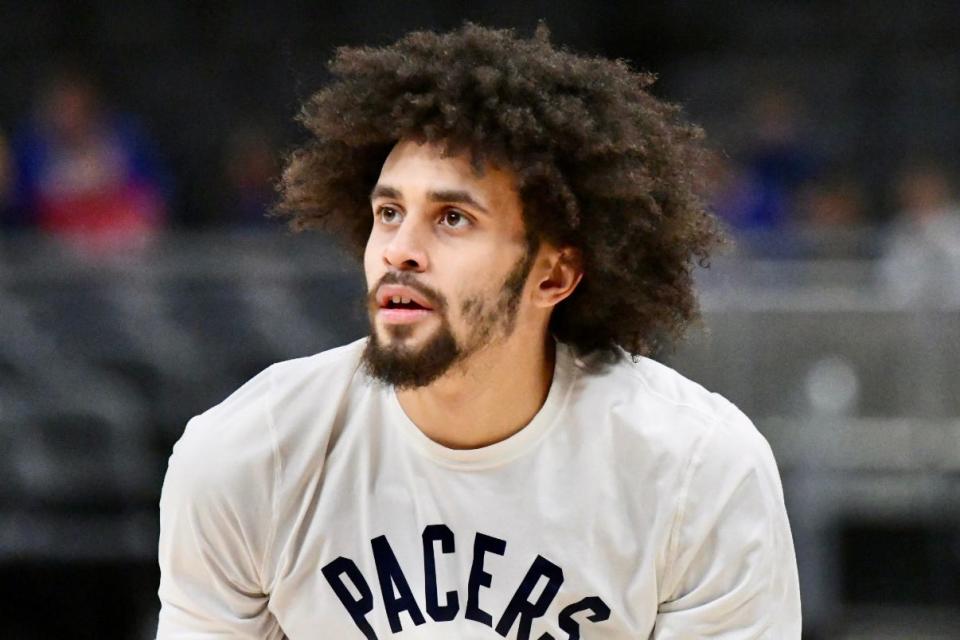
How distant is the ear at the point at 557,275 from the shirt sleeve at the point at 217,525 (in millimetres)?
676

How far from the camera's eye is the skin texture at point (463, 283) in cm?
336

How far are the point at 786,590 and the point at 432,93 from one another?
1.28m

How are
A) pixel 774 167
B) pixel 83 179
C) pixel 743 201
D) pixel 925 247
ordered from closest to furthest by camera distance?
pixel 925 247 < pixel 83 179 < pixel 743 201 < pixel 774 167

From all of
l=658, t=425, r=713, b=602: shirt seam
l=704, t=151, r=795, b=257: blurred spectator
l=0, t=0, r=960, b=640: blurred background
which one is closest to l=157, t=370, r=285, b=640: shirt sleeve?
l=658, t=425, r=713, b=602: shirt seam

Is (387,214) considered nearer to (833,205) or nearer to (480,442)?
(480,442)

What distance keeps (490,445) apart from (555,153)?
642 millimetres

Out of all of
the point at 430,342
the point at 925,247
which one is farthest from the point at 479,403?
the point at 925,247

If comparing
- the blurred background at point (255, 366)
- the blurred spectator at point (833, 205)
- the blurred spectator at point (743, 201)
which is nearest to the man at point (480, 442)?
the blurred background at point (255, 366)

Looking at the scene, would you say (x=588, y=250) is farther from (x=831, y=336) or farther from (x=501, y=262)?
(x=831, y=336)

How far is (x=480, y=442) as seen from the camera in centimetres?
354

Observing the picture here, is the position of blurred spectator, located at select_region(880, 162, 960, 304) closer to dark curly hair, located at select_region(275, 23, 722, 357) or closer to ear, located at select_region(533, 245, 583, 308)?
dark curly hair, located at select_region(275, 23, 722, 357)

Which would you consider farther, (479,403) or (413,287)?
(479,403)

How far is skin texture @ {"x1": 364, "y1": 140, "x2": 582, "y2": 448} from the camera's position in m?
3.36

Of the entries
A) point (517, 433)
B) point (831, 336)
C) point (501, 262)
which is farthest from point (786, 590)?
point (831, 336)
